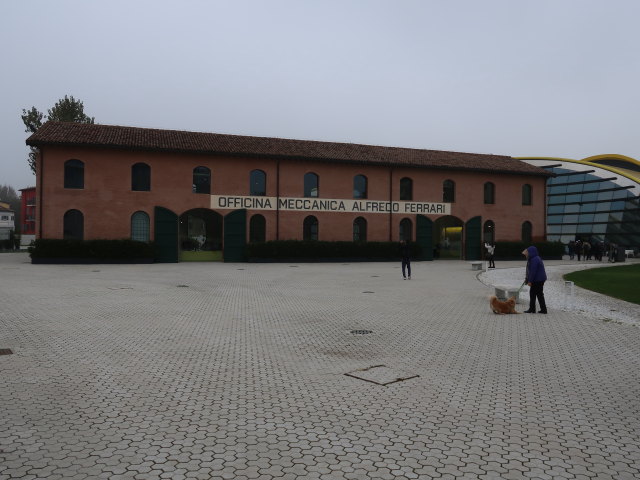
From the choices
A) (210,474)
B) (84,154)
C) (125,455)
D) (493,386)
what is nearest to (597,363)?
(493,386)

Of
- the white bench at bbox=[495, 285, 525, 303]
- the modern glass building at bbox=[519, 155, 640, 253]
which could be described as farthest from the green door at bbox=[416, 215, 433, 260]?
the modern glass building at bbox=[519, 155, 640, 253]

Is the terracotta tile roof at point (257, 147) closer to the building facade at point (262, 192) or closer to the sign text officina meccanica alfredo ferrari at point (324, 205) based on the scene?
the building facade at point (262, 192)

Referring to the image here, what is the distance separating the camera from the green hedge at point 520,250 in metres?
34.4

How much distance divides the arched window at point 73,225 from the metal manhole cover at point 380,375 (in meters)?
25.2

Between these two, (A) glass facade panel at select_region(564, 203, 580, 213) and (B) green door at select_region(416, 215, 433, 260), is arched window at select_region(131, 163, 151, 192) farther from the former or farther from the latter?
(A) glass facade panel at select_region(564, 203, 580, 213)

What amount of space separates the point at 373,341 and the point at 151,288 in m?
9.40

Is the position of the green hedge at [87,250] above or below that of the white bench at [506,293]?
above

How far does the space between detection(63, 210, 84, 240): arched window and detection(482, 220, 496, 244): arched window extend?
89.3 feet

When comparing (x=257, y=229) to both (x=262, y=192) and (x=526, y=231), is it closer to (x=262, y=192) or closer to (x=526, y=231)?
(x=262, y=192)

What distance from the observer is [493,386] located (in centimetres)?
566

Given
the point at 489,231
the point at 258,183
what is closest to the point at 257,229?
the point at 258,183

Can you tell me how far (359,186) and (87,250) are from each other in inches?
686

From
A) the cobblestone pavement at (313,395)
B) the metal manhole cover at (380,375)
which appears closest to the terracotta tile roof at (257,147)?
the cobblestone pavement at (313,395)

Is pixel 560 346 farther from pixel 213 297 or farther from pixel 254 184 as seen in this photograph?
pixel 254 184
